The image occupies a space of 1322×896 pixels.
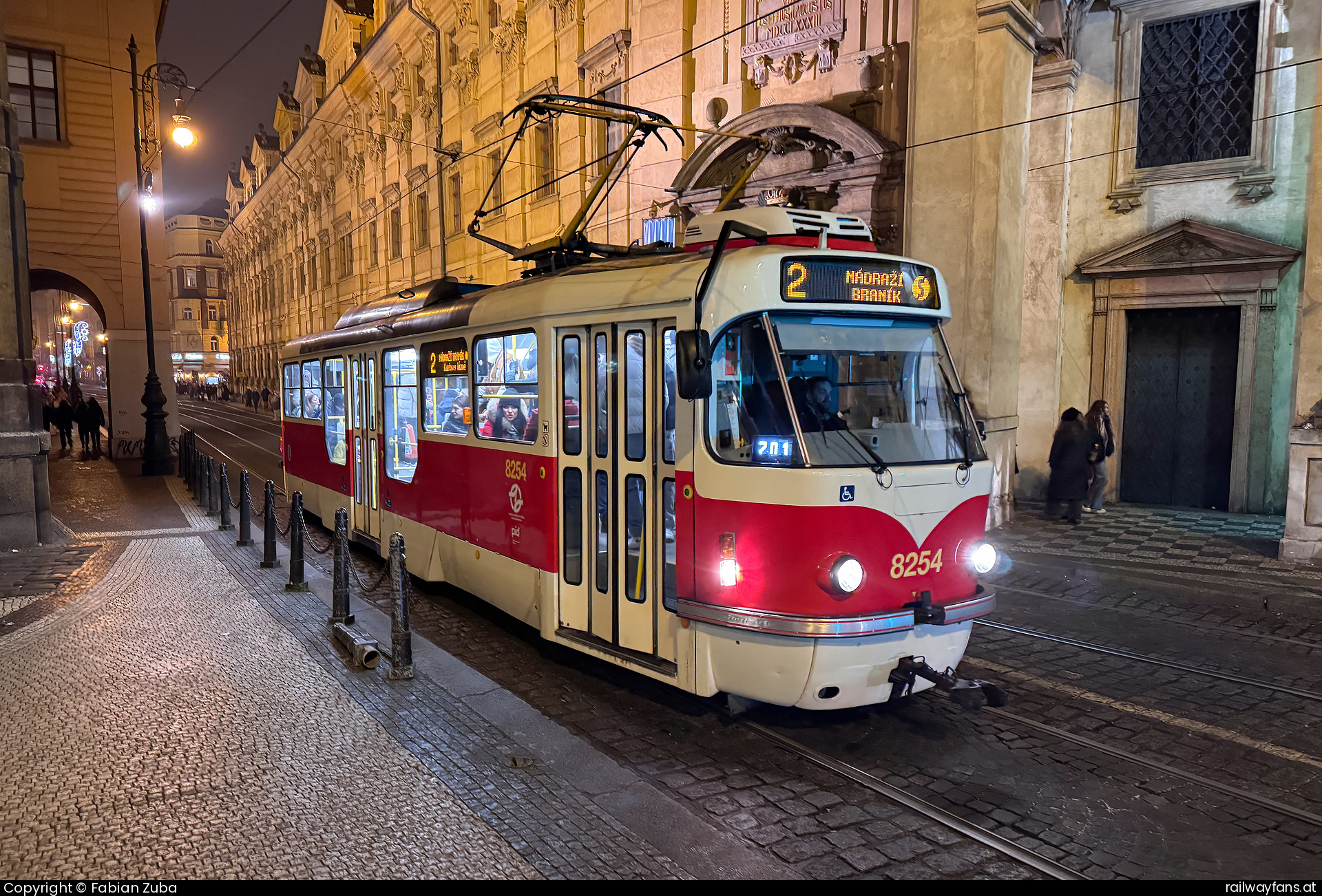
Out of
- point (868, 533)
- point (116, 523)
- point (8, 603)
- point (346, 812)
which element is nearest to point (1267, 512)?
point (868, 533)

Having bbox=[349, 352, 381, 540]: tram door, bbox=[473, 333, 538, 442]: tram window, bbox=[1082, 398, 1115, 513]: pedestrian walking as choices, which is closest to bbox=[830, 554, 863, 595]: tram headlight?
bbox=[473, 333, 538, 442]: tram window

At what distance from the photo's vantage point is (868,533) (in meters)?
5.09

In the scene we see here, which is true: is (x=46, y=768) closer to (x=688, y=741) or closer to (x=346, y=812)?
(x=346, y=812)

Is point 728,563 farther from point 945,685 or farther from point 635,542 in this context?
point 945,685

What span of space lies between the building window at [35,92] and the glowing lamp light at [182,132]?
6573 mm

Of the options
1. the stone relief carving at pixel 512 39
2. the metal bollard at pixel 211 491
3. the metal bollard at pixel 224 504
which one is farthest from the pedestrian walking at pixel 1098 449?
the stone relief carving at pixel 512 39

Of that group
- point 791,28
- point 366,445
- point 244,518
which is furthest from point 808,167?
point 244,518

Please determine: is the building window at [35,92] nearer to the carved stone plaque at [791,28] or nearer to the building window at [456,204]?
the building window at [456,204]

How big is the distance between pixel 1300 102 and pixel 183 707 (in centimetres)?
1565

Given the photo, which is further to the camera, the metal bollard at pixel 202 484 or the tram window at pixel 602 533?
the metal bollard at pixel 202 484

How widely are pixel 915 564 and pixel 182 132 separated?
20.3 m

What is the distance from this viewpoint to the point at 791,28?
15242 mm

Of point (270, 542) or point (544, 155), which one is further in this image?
point (544, 155)

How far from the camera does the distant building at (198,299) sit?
10462cm
